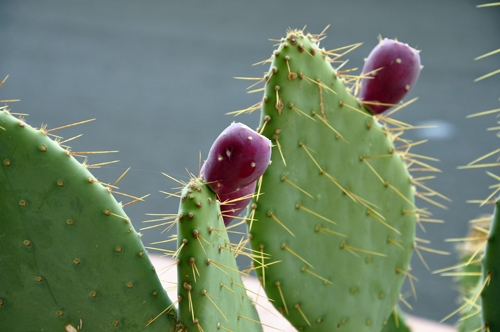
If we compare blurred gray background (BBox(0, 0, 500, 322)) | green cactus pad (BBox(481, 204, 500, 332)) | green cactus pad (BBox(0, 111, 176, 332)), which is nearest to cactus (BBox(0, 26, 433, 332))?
green cactus pad (BBox(0, 111, 176, 332))

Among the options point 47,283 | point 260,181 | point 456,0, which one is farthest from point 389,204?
point 456,0

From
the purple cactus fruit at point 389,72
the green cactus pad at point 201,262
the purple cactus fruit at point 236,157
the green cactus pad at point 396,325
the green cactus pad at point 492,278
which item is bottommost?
the green cactus pad at point 396,325

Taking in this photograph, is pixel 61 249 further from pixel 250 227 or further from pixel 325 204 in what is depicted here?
pixel 325 204

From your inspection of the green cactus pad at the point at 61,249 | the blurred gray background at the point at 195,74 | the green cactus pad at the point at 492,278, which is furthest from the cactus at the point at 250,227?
the blurred gray background at the point at 195,74

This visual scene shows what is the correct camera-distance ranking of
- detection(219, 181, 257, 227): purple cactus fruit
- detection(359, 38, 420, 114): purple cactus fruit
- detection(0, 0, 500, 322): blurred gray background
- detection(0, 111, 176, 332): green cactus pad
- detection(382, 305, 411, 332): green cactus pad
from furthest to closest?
1. detection(0, 0, 500, 322): blurred gray background
2. detection(382, 305, 411, 332): green cactus pad
3. detection(359, 38, 420, 114): purple cactus fruit
4. detection(219, 181, 257, 227): purple cactus fruit
5. detection(0, 111, 176, 332): green cactus pad

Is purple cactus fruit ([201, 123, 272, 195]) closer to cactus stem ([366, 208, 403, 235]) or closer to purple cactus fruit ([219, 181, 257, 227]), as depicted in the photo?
purple cactus fruit ([219, 181, 257, 227])

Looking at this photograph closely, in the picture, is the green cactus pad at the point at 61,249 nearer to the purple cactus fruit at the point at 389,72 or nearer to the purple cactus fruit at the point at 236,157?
the purple cactus fruit at the point at 236,157
